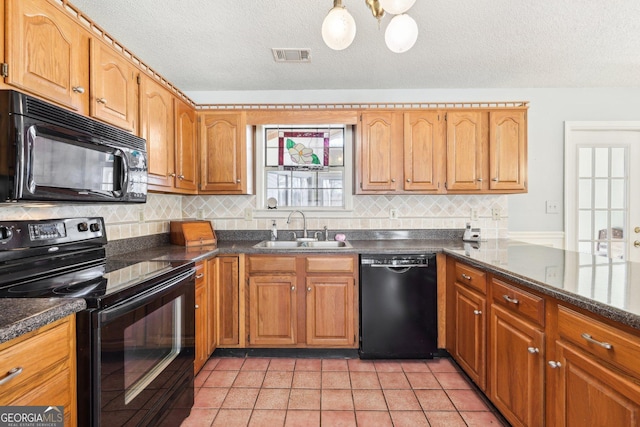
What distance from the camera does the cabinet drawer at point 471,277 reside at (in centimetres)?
191

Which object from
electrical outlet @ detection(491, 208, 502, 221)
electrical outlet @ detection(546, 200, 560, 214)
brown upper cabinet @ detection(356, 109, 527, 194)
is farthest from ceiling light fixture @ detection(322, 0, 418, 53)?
electrical outlet @ detection(546, 200, 560, 214)

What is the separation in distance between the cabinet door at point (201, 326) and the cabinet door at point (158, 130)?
769mm

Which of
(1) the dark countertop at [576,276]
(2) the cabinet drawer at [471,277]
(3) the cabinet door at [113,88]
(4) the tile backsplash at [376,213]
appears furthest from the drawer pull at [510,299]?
(3) the cabinet door at [113,88]

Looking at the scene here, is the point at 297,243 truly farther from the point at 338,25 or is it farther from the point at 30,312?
the point at 30,312

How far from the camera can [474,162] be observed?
109 inches

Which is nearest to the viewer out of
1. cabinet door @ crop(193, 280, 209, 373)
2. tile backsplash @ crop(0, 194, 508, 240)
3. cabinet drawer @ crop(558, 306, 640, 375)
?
cabinet drawer @ crop(558, 306, 640, 375)

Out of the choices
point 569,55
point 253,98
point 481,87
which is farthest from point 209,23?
point 569,55

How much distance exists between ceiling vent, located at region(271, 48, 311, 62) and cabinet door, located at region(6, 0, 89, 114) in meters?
1.25

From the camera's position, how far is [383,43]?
233 centimetres

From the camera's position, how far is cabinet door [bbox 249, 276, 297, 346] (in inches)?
99.3

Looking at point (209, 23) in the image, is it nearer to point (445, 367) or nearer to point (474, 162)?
point (474, 162)

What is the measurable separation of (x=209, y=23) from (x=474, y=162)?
226 cm

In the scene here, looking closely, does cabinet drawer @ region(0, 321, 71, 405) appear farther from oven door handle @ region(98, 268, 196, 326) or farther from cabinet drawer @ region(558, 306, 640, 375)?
cabinet drawer @ region(558, 306, 640, 375)

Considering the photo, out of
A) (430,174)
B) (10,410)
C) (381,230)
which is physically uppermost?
(430,174)
